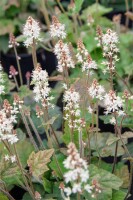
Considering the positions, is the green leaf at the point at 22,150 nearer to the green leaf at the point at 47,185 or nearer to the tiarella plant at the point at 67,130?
the tiarella plant at the point at 67,130

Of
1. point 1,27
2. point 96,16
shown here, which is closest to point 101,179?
point 96,16

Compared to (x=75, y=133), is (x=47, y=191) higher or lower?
lower

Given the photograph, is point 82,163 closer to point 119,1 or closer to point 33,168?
point 33,168

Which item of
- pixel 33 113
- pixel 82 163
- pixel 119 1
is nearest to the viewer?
pixel 82 163

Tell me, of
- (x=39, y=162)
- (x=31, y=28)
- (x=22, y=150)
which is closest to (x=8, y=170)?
(x=39, y=162)

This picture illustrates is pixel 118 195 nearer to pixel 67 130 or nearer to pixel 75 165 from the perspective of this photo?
pixel 67 130

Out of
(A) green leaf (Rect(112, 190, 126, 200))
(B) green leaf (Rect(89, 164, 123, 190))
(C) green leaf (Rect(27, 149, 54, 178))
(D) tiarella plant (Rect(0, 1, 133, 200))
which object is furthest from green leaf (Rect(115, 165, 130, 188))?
(C) green leaf (Rect(27, 149, 54, 178))

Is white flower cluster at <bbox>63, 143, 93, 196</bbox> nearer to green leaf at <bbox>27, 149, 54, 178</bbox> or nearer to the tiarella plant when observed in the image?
the tiarella plant

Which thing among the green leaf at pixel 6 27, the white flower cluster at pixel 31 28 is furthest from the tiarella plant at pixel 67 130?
the green leaf at pixel 6 27
